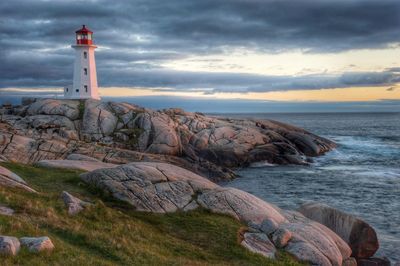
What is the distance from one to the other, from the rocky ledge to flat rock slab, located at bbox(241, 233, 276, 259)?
92.3 ft

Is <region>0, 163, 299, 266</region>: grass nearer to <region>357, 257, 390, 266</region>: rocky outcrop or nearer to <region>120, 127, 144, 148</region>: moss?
<region>357, 257, 390, 266</region>: rocky outcrop

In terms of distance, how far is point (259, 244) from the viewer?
1784 cm

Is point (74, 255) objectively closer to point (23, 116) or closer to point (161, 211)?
point (161, 211)

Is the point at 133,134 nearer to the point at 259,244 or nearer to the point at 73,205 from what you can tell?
the point at 73,205

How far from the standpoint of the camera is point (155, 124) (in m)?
56.7

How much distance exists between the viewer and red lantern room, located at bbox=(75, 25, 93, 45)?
6765 cm

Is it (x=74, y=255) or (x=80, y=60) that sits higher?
(x=80, y=60)

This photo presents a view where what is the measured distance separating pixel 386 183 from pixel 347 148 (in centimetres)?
3800

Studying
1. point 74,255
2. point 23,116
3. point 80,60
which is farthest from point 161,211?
point 80,60

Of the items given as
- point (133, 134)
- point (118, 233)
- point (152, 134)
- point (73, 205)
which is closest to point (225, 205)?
point (118, 233)

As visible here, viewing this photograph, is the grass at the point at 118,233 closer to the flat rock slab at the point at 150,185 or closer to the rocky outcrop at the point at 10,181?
the flat rock slab at the point at 150,185

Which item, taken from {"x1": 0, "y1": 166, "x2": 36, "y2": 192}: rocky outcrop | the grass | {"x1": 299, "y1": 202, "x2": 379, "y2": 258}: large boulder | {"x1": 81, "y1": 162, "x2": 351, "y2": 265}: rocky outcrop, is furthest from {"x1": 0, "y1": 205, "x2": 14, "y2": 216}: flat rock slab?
{"x1": 299, "y1": 202, "x2": 379, "y2": 258}: large boulder

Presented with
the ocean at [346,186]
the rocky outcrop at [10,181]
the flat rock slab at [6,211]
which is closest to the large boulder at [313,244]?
the ocean at [346,186]

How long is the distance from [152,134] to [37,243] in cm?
4393
